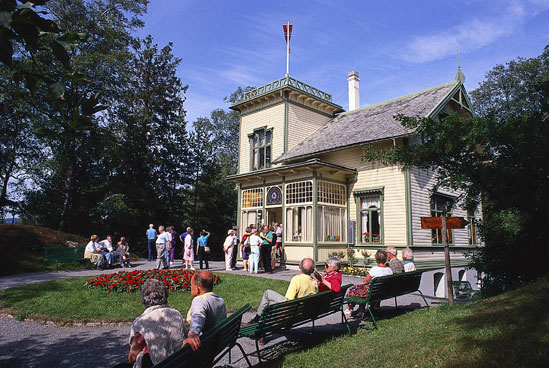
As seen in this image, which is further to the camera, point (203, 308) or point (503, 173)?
point (503, 173)

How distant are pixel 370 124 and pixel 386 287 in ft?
40.6

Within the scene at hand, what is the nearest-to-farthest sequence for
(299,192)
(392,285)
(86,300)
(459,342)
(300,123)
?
(459,342) → (392,285) → (86,300) → (299,192) → (300,123)

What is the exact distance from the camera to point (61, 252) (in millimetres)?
14773

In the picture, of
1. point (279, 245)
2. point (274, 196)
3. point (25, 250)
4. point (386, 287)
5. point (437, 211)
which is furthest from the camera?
point (274, 196)

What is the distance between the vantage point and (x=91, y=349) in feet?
19.8

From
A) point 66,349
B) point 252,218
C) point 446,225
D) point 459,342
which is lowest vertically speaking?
point 66,349

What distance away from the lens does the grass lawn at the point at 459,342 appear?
3.94m

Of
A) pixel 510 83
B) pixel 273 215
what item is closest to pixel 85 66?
pixel 273 215

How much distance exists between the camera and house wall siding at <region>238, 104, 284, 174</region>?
67.6 feet

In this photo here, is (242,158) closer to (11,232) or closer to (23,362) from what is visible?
(11,232)

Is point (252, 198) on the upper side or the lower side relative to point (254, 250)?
upper

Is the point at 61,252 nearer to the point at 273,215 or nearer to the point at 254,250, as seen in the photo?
the point at 254,250

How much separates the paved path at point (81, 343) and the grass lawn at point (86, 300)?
1.25ft

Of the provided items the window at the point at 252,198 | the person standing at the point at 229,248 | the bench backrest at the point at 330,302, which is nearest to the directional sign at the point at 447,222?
the bench backrest at the point at 330,302
